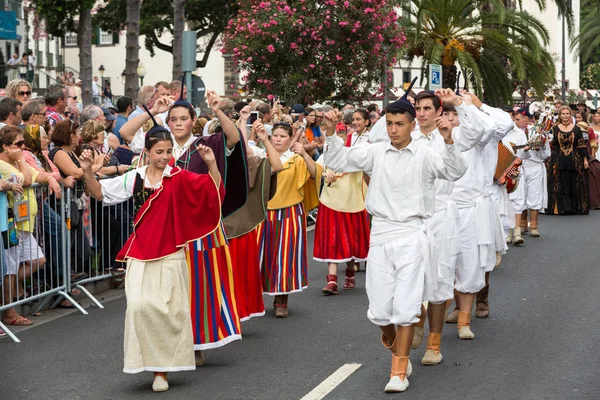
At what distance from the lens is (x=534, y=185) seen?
17.1 metres

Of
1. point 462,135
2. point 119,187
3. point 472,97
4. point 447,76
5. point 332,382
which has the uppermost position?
point 447,76

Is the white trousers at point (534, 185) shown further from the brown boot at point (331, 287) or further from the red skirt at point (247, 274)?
the red skirt at point (247, 274)

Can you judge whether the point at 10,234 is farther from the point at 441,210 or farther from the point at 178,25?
the point at 178,25

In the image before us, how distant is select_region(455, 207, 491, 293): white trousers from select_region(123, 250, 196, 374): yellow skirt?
2456 millimetres

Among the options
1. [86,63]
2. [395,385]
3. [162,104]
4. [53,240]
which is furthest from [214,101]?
[86,63]

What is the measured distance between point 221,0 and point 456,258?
38.4 m

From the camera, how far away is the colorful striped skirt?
25.8 feet

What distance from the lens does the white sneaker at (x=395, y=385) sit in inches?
283

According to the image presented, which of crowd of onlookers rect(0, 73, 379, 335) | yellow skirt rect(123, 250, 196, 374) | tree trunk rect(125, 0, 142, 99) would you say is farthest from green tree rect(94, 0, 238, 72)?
yellow skirt rect(123, 250, 196, 374)

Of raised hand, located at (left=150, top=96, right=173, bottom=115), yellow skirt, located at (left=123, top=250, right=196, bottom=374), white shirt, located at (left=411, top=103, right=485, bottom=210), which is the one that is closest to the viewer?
yellow skirt, located at (left=123, top=250, right=196, bottom=374)

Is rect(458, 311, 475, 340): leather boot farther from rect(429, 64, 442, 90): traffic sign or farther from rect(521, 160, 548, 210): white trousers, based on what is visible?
rect(429, 64, 442, 90): traffic sign

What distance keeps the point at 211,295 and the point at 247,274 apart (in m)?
1.25

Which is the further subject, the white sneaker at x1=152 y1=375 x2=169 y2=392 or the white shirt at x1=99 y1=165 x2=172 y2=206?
the white shirt at x1=99 y1=165 x2=172 y2=206

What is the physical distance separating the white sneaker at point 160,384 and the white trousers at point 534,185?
1034cm
